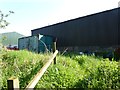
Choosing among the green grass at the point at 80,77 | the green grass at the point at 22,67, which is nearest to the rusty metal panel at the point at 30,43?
the green grass at the point at 22,67

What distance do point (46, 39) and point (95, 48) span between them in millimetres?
7687

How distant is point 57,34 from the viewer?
39000 millimetres

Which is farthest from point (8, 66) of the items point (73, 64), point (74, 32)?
point (74, 32)

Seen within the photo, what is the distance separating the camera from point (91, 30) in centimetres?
3141

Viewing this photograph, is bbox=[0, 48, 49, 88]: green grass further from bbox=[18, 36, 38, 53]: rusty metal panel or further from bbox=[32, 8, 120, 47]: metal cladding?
bbox=[32, 8, 120, 47]: metal cladding

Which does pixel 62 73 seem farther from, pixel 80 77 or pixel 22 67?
pixel 22 67

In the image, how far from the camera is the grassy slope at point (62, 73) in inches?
301

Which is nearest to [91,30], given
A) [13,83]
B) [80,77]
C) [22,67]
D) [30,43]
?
[30,43]

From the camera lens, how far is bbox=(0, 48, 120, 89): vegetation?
7.65 metres

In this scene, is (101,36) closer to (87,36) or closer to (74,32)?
(87,36)

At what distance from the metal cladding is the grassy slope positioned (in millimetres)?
16743

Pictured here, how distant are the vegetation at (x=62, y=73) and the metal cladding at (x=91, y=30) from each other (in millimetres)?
16743

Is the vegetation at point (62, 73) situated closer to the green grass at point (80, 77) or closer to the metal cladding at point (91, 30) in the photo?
the green grass at point (80, 77)

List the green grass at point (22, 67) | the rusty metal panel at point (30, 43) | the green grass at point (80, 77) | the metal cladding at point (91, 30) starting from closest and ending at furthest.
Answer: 1. the green grass at point (80, 77)
2. the green grass at point (22, 67)
3. the metal cladding at point (91, 30)
4. the rusty metal panel at point (30, 43)
